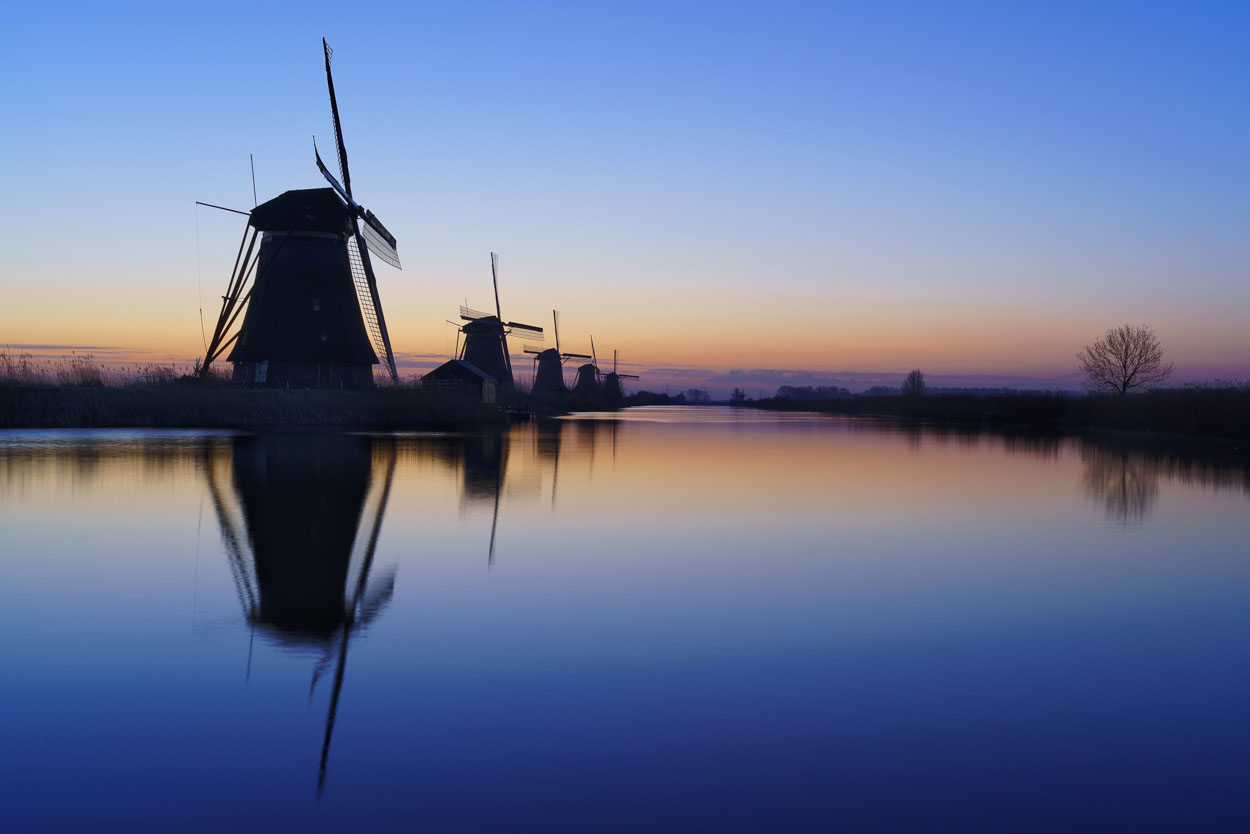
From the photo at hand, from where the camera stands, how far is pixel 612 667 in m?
4.50

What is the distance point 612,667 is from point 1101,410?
35287mm

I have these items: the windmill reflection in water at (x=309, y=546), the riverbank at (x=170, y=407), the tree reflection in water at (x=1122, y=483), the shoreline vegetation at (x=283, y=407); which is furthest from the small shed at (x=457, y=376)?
the tree reflection in water at (x=1122, y=483)

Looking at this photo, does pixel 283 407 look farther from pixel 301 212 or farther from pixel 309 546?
pixel 309 546

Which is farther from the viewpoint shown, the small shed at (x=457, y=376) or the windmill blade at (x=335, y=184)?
the small shed at (x=457, y=376)

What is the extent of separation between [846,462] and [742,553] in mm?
11119

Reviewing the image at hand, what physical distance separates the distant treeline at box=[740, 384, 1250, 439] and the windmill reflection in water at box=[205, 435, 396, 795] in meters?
24.5

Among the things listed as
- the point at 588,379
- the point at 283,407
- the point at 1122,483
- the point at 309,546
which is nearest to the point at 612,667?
the point at 309,546

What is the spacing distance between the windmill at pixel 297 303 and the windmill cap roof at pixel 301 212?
0.09ft

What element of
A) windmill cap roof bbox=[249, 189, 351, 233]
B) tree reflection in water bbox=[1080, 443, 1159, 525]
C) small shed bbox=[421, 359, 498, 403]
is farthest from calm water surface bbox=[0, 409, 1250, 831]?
small shed bbox=[421, 359, 498, 403]

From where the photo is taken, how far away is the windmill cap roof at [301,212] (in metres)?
25.9

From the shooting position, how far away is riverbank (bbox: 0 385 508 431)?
2320 cm

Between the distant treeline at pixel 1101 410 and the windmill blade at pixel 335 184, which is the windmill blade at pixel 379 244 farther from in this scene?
the distant treeline at pixel 1101 410

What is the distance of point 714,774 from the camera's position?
3250 millimetres

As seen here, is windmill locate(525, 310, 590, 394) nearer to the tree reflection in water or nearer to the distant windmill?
the distant windmill
